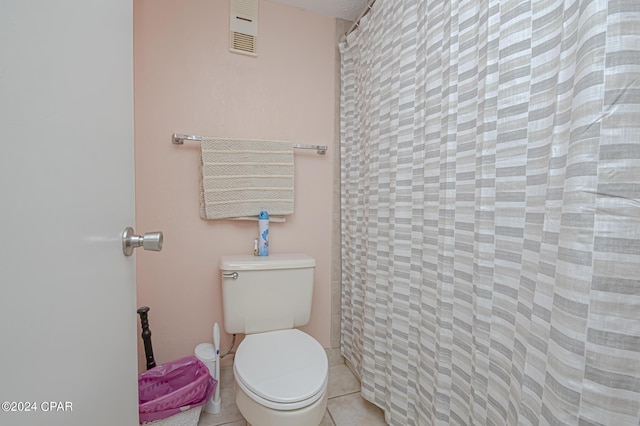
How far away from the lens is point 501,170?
677 mm

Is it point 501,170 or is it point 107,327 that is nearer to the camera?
point 107,327

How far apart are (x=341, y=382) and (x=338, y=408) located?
0.18 meters

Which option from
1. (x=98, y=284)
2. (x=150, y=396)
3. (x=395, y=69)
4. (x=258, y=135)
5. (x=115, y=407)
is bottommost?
(x=150, y=396)

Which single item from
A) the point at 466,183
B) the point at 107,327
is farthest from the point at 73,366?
the point at 466,183

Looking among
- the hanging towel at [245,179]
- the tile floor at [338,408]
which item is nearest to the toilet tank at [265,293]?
the hanging towel at [245,179]

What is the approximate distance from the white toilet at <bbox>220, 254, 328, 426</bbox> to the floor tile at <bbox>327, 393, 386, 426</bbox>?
41 centimetres

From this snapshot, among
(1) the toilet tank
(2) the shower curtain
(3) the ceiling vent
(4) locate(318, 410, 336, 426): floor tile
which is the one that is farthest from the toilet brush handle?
(3) the ceiling vent

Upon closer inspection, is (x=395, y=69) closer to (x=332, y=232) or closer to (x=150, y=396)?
(x=332, y=232)

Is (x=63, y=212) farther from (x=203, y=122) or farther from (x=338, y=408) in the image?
(x=338, y=408)

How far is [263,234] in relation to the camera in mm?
1373

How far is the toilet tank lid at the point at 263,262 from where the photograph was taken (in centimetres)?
119

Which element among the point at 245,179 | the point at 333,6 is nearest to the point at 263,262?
the point at 245,179

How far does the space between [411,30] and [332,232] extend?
107 cm

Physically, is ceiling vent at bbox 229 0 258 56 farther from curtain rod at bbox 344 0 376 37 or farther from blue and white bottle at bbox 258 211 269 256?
blue and white bottle at bbox 258 211 269 256
